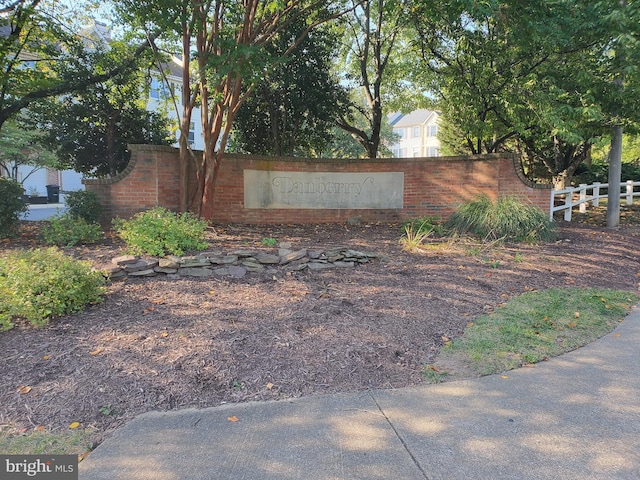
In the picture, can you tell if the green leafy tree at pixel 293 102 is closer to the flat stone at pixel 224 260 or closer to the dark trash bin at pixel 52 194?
the flat stone at pixel 224 260

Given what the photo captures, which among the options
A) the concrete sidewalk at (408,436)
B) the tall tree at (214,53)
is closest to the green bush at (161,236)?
the tall tree at (214,53)

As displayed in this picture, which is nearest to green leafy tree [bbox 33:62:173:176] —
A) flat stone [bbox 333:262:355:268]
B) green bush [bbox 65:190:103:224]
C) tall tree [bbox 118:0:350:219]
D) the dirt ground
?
tall tree [bbox 118:0:350:219]

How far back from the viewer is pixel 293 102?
42.1 feet

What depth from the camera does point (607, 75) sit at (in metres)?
9.89

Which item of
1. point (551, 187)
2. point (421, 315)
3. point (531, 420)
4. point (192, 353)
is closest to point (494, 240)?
point (551, 187)

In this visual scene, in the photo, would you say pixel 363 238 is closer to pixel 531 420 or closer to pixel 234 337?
pixel 234 337

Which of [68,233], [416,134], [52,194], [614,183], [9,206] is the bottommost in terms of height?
[68,233]

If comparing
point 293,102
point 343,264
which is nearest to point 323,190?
point 293,102

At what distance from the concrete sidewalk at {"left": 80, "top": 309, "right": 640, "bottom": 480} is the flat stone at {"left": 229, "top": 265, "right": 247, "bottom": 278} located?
9.62 feet

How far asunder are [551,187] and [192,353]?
32.7ft

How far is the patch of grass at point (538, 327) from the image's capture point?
4156mm

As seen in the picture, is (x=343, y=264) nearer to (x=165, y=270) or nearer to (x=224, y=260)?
(x=224, y=260)

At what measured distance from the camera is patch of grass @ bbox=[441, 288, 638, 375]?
4156mm

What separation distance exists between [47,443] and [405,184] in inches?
391
